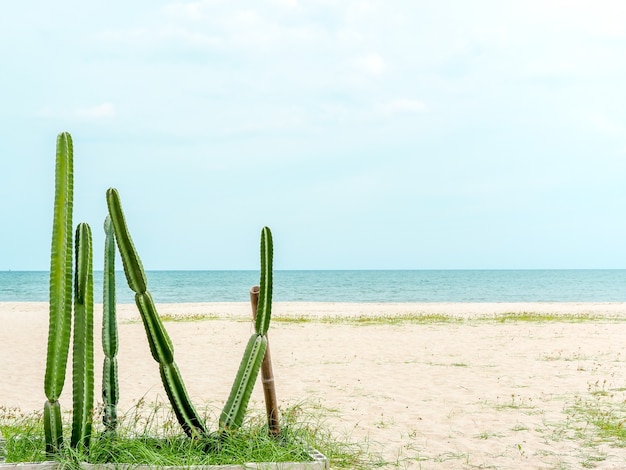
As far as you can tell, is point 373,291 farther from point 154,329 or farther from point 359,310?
point 154,329

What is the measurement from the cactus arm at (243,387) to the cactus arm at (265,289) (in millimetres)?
152

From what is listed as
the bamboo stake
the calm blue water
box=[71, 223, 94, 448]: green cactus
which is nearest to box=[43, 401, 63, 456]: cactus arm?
box=[71, 223, 94, 448]: green cactus

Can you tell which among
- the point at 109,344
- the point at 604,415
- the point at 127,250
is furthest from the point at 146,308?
the point at 604,415

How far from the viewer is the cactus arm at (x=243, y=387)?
645 centimetres

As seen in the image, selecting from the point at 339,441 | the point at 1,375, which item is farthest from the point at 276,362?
the point at 339,441

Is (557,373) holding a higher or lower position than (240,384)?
lower

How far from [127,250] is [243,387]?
64.4 inches

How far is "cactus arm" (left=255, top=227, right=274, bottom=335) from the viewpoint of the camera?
6543 millimetres

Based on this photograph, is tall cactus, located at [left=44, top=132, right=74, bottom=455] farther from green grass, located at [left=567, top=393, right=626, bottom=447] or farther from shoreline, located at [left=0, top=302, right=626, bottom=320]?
shoreline, located at [left=0, top=302, right=626, bottom=320]

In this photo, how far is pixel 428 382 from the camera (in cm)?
1241

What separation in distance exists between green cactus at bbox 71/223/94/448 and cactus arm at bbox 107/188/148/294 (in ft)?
1.12

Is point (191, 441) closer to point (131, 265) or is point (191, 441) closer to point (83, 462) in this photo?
point (83, 462)

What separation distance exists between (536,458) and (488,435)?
102 centimetres

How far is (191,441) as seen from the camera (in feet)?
20.1
